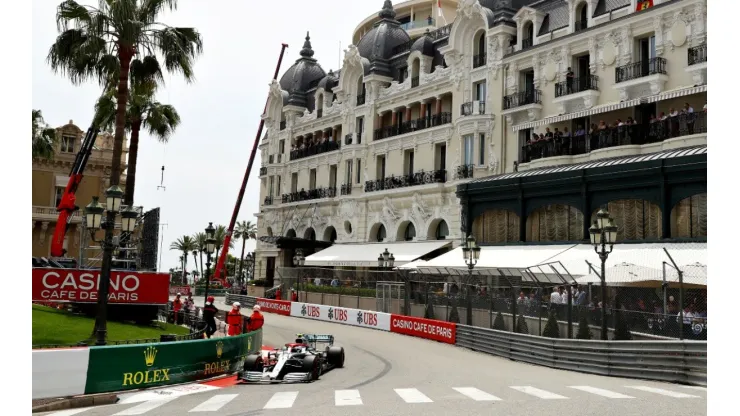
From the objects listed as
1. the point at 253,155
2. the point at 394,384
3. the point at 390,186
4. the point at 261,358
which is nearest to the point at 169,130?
the point at 390,186

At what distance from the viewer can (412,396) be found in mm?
15148

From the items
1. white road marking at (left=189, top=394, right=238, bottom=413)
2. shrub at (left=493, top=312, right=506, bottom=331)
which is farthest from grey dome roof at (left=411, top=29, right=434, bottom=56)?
white road marking at (left=189, top=394, right=238, bottom=413)

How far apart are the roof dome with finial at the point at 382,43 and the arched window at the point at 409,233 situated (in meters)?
12.2

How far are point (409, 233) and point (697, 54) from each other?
911 inches

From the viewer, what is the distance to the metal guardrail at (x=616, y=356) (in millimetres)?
17641

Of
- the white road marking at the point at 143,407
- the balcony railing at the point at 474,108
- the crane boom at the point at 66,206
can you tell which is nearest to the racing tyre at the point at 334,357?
the white road marking at the point at 143,407

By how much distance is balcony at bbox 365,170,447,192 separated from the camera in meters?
44.5

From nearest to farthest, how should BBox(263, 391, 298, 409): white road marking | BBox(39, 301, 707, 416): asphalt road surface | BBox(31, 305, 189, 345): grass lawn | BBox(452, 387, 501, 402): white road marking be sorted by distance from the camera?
BBox(39, 301, 707, 416): asphalt road surface, BBox(263, 391, 298, 409): white road marking, BBox(452, 387, 501, 402): white road marking, BBox(31, 305, 189, 345): grass lawn

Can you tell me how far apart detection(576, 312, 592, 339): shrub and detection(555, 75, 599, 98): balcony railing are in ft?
54.7

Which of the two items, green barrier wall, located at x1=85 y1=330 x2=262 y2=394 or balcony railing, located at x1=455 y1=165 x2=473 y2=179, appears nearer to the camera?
green barrier wall, located at x1=85 y1=330 x2=262 y2=394

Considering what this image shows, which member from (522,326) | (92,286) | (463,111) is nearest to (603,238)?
(522,326)

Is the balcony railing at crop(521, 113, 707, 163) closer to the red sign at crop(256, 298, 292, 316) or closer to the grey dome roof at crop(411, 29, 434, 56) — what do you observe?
the grey dome roof at crop(411, 29, 434, 56)

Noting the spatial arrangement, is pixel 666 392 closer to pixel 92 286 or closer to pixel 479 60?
pixel 92 286
